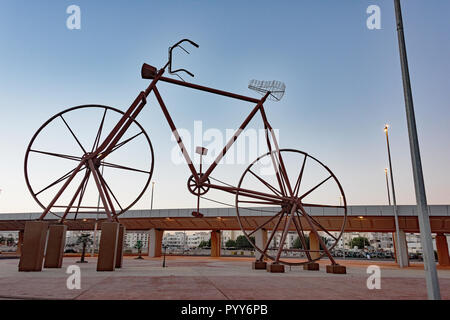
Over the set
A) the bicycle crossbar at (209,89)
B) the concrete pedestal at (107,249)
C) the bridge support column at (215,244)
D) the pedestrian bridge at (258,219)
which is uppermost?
the bicycle crossbar at (209,89)

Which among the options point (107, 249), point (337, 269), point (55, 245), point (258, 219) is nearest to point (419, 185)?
point (337, 269)

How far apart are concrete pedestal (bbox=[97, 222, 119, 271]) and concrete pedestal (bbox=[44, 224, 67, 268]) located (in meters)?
2.13

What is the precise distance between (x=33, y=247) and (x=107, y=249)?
2.77m

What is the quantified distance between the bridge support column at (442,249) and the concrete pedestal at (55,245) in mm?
36380

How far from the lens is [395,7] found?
738 cm

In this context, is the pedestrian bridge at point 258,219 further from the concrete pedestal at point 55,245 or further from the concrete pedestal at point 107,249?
the concrete pedestal at point 107,249

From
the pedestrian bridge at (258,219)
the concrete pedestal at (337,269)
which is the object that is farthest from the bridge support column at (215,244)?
the concrete pedestal at (337,269)

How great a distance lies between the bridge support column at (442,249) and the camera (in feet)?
103

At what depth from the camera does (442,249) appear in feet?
104
